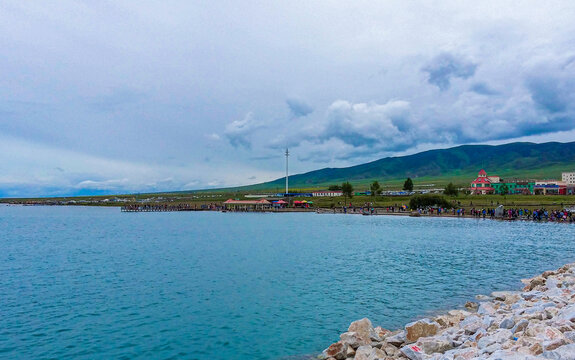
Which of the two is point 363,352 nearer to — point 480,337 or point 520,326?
point 480,337

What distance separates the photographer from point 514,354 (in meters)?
8.29

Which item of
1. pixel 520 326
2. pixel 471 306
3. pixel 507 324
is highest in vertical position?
pixel 520 326

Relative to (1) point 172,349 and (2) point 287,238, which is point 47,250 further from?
(1) point 172,349

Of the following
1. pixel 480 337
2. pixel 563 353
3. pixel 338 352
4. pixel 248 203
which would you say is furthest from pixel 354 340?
pixel 248 203

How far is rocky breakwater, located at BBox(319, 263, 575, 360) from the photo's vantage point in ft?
28.3

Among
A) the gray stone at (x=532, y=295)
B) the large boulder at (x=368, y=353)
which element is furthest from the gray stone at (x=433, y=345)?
the gray stone at (x=532, y=295)

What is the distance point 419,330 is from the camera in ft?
42.8

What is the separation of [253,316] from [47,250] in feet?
107

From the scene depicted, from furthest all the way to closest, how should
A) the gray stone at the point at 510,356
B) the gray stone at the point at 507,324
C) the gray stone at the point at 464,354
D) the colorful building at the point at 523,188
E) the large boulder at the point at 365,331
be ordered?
the colorful building at the point at 523,188
the large boulder at the point at 365,331
the gray stone at the point at 507,324
the gray stone at the point at 464,354
the gray stone at the point at 510,356

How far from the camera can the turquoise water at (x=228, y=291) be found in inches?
591

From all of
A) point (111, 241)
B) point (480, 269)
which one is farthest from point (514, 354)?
point (111, 241)

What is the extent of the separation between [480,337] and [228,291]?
559 inches

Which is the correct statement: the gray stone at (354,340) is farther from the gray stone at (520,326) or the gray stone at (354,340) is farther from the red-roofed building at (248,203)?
the red-roofed building at (248,203)

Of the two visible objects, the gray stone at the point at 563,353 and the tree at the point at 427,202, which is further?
the tree at the point at 427,202
